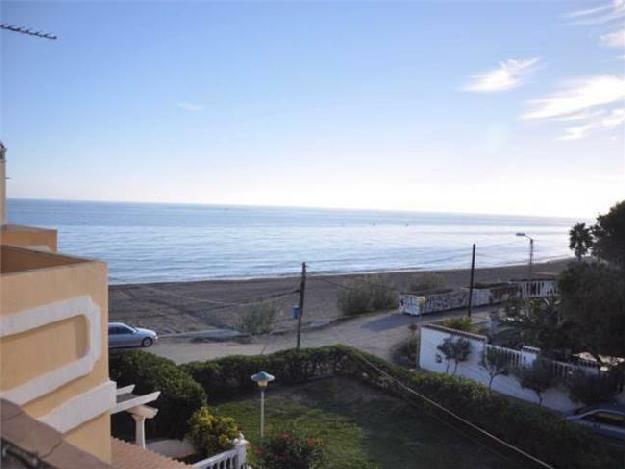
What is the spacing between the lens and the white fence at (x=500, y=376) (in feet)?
46.8

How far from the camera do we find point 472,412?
12.2m

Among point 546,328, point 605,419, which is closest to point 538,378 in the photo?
point 546,328

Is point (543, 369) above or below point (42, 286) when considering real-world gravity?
below

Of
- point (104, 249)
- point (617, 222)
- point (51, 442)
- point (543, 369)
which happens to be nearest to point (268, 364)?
point (543, 369)

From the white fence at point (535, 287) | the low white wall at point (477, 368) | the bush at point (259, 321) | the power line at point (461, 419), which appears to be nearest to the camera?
the power line at point (461, 419)

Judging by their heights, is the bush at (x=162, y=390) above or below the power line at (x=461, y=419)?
above

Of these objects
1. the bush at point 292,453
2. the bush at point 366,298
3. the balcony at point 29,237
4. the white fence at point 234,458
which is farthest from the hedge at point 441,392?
the bush at point 366,298

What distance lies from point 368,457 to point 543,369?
5.96 meters

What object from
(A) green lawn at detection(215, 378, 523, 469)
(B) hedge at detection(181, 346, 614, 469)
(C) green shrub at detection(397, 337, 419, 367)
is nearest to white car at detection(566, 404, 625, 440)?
(B) hedge at detection(181, 346, 614, 469)

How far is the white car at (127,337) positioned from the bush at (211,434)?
12086 mm

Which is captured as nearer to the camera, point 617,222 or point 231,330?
point 617,222

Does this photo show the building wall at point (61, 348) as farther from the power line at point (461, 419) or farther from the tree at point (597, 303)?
the tree at point (597, 303)

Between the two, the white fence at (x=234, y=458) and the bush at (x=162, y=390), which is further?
the bush at (x=162, y=390)

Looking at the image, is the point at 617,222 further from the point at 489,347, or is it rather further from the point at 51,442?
the point at 51,442
